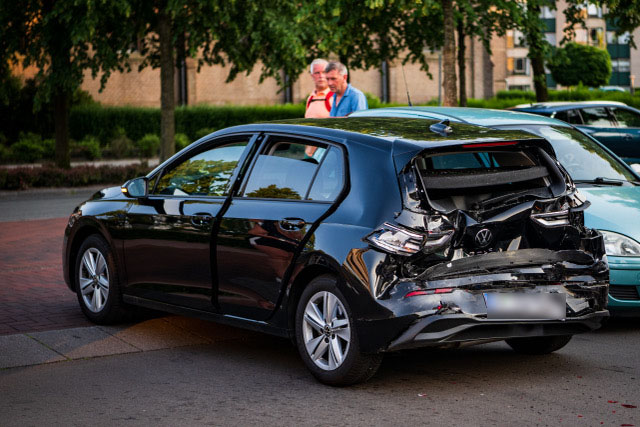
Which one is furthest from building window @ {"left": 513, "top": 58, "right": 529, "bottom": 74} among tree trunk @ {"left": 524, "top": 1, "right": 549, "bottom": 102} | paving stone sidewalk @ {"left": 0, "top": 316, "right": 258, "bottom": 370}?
paving stone sidewalk @ {"left": 0, "top": 316, "right": 258, "bottom": 370}

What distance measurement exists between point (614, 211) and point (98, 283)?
3998mm

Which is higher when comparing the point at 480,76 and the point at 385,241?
the point at 480,76

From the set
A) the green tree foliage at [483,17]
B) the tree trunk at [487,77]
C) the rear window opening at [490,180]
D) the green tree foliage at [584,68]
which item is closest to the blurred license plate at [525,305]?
the rear window opening at [490,180]

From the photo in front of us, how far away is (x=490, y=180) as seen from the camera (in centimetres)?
595

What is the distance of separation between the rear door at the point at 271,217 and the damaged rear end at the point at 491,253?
0.58 m

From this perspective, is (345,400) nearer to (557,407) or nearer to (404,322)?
(404,322)

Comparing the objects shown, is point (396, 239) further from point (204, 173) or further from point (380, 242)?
point (204, 173)

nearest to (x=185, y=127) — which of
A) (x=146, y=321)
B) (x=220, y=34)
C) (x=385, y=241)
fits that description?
(x=220, y=34)

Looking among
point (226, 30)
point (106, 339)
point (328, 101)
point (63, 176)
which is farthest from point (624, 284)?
point (226, 30)

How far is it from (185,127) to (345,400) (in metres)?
35.1

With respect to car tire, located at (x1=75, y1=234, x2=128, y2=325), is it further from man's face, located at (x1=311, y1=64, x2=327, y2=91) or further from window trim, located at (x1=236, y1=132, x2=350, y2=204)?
man's face, located at (x1=311, y1=64, x2=327, y2=91)

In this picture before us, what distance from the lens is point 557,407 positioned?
5.40 m

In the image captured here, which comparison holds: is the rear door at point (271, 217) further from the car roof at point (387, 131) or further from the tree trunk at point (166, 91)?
the tree trunk at point (166, 91)

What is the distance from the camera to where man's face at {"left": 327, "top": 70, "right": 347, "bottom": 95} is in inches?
415
